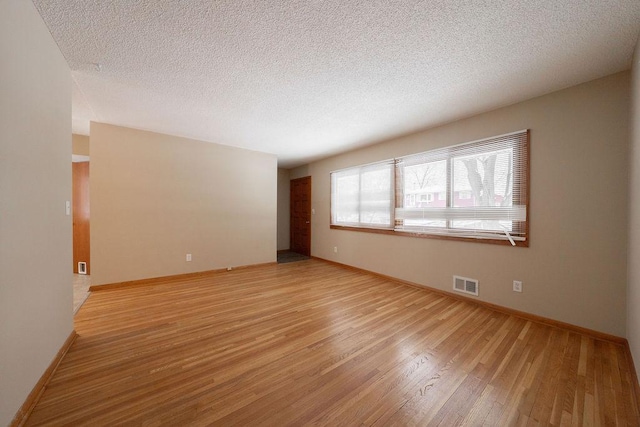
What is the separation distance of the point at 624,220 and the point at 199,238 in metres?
5.39

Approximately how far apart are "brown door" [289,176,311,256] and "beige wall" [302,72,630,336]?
358cm

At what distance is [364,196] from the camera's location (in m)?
4.53

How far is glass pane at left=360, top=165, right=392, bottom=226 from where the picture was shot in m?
4.11

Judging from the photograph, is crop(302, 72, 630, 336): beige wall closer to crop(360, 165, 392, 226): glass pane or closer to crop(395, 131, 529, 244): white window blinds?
crop(395, 131, 529, 244): white window blinds

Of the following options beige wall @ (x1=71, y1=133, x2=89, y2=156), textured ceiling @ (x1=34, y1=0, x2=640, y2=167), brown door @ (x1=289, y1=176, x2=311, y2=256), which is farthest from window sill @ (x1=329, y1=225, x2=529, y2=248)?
beige wall @ (x1=71, y1=133, x2=89, y2=156)

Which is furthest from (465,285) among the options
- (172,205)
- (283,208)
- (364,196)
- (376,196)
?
(283,208)

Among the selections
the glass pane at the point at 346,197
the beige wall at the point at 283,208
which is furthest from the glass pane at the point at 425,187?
the beige wall at the point at 283,208

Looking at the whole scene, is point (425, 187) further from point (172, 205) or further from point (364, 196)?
point (172, 205)

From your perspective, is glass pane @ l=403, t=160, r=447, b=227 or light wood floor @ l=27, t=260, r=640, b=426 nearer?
light wood floor @ l=27, t=260, r=640, b=426

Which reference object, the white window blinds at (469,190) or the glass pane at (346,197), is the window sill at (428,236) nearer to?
the white window blinds at (469,190)

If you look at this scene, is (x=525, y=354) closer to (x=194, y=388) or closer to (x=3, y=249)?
(x=194, y=388)

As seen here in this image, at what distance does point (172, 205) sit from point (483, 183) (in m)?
4.71

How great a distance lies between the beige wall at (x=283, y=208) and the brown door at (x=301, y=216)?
6.3 inches

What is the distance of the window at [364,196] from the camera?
13.5ft
